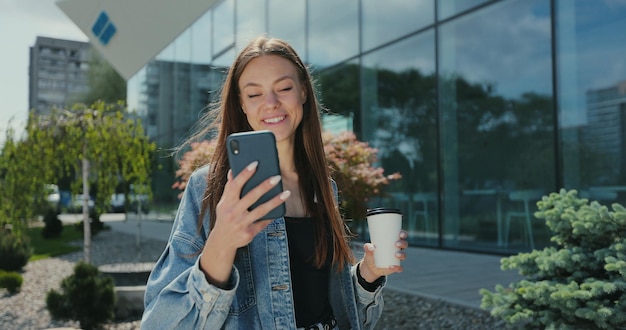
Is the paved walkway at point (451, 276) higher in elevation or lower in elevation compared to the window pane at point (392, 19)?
lower

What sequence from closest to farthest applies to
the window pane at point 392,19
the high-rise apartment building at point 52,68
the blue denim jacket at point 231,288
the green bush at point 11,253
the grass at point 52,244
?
1. the blue denim jacket at point 231,288
2. the green bush at point 11,253
3. the window pane at point 392,19
4. the grass at point 52,244
5. the high-rise apartment building at point 52,68

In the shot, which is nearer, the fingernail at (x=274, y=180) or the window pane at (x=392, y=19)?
the fingernail at (x=274, y=180)

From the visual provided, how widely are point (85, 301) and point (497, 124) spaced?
5863 mm

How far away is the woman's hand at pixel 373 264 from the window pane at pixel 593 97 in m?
6.22

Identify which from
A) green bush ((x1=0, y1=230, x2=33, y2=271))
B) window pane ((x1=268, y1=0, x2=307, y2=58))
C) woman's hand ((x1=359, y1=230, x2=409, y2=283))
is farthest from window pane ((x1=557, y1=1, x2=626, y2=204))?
green bush ((x1=0, y1=230, x2=33, y2=271))

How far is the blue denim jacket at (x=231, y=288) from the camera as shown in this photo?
1.10 metres

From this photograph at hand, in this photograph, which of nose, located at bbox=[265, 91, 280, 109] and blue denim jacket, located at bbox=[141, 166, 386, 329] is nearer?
blue denim jacket, located at bbox=[141, 166, 386, 329]

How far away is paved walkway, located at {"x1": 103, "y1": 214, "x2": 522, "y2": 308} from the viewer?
5.80 meters

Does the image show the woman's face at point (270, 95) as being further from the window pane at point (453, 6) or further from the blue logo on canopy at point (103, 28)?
the window pane at point (453, 6)

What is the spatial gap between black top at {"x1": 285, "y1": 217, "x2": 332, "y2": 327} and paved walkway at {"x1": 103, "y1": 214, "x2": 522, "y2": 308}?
402 centimetres

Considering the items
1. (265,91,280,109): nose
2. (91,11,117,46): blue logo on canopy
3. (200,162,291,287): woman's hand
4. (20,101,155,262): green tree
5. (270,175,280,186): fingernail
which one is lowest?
(200,162,291,287): woman's hand

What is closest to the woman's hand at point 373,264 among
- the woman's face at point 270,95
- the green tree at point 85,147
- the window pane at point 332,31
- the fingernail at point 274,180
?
the woman's face at point 270,95

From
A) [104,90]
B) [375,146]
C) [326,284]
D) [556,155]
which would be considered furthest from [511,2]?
[104,90]

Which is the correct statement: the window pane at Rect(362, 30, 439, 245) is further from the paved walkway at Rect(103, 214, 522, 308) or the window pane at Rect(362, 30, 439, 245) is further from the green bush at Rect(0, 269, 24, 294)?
the green bush at Rect(0, 269, 24, 294)
